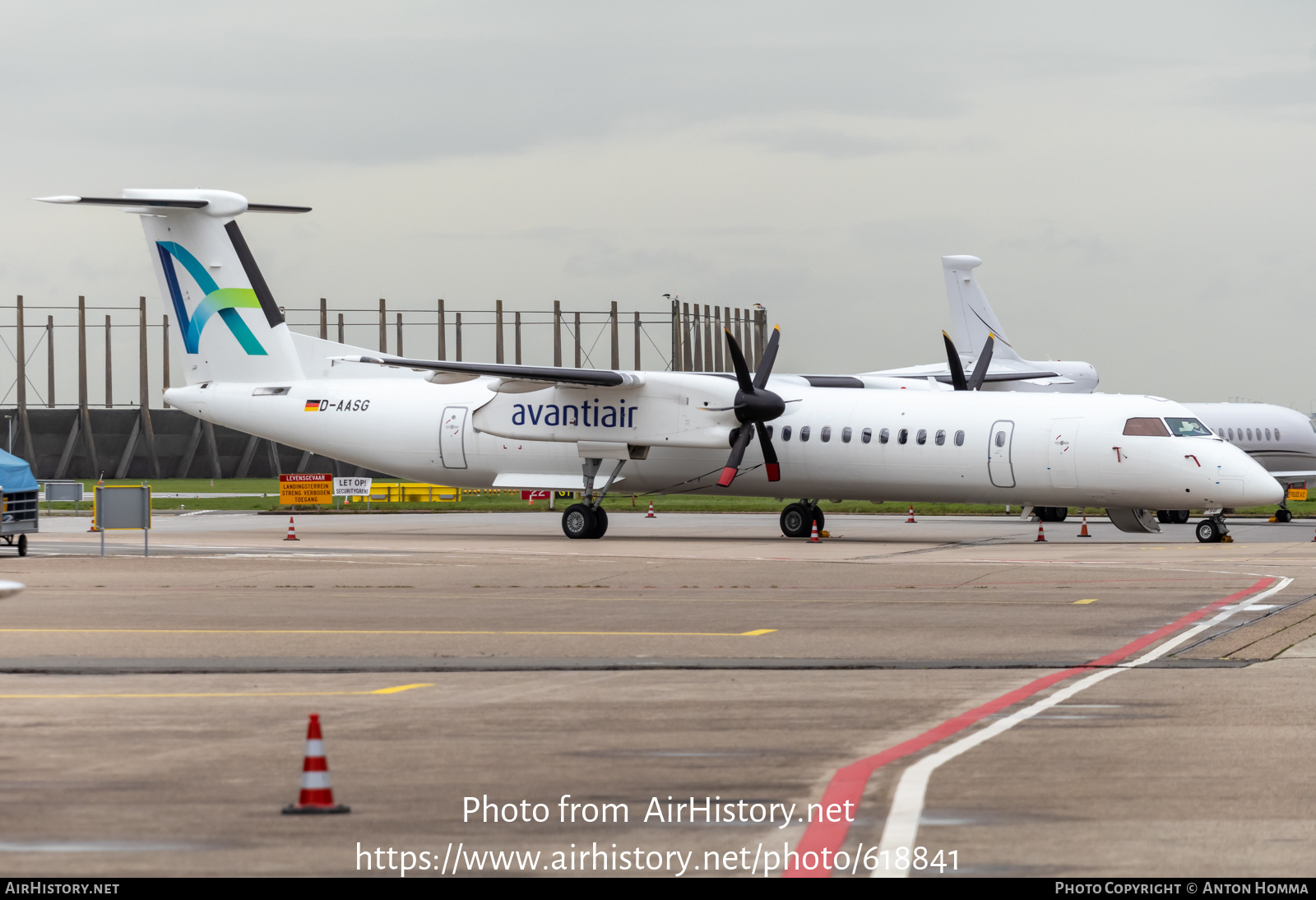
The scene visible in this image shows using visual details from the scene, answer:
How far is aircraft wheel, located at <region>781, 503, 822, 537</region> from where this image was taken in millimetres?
34188

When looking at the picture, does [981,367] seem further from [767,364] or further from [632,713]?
[632,713]

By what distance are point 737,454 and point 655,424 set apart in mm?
2235

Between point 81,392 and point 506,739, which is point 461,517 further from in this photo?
point 81,392

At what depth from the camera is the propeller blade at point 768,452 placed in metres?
32.7

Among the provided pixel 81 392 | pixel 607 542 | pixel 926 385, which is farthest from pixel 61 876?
pixel 81 392

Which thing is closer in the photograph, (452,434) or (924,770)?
(924,770)

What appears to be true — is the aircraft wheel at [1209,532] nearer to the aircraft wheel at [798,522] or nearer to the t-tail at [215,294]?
the aircraft wheel at [798,522]

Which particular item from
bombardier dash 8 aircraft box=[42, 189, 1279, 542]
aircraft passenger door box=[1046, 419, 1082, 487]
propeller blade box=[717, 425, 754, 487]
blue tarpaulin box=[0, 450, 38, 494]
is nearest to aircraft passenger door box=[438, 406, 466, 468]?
bombardier dash 8 aircraft box=[42, 189, 1279, 542]

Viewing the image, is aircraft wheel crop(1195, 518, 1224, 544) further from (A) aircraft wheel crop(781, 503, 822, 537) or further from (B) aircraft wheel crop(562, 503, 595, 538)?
(B) aircraft wheel crop(562, 503, 595, 538)

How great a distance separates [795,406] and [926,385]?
851cm

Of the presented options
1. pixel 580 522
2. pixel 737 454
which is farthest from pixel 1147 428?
pixel 580 522

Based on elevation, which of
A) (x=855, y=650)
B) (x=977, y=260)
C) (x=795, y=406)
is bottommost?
(x=855, y=650)

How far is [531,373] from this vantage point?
32500 millimetres

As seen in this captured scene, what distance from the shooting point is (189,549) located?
1163 inches
